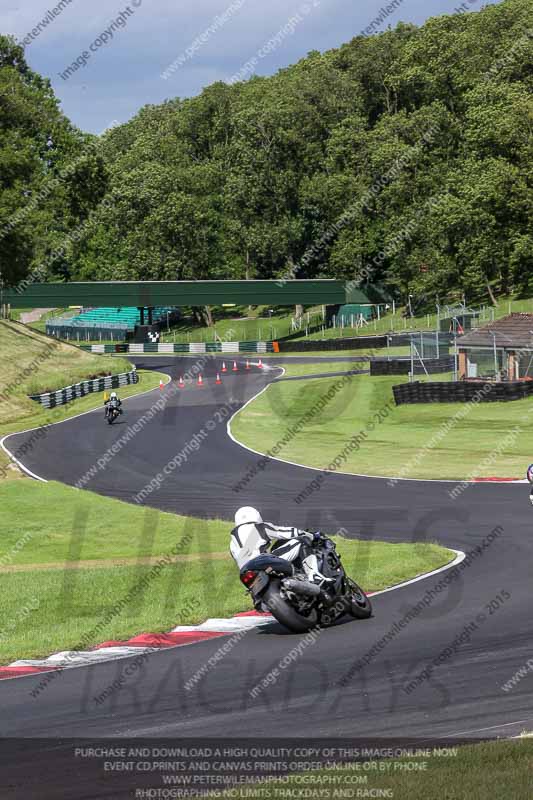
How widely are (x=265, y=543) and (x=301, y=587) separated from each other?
69 centimetres

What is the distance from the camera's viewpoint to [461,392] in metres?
45.0

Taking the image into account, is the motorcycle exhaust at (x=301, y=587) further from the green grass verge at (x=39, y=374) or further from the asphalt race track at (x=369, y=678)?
the green grass verge at (x=39, y=374)

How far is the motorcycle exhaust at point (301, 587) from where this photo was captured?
12742mm

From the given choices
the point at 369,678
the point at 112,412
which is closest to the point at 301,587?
the point at 369,678

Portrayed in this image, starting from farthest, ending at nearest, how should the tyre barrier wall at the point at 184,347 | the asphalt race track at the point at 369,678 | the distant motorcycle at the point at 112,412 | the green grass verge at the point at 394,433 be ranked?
the tyre barrier wall at the point at 184,347 < the distant motorcycle at the point at 112,412 < the green grass verge at the point at 394,433 < the asphalt race track at the point at 369,678

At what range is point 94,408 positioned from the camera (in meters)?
52.9

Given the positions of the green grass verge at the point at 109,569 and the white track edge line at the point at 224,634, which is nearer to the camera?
the white track edge line at the point at 224,634

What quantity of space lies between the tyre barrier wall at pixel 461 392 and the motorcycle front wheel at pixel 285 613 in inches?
1270

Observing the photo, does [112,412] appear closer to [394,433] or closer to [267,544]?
[394,433]

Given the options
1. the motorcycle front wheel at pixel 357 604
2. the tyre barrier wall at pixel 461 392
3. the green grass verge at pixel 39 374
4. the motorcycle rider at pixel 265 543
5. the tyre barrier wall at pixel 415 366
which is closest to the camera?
the motorcycle rider at pixel 265 543

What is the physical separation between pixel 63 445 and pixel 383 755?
111 ft

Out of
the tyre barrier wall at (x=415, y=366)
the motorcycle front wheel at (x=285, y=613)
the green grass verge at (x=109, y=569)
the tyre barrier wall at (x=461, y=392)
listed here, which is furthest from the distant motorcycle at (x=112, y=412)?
the motorcycle front wheel at (x=285, y=613)

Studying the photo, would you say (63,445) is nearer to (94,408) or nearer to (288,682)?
(94,408)

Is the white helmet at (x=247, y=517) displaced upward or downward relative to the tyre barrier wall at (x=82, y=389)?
upward
